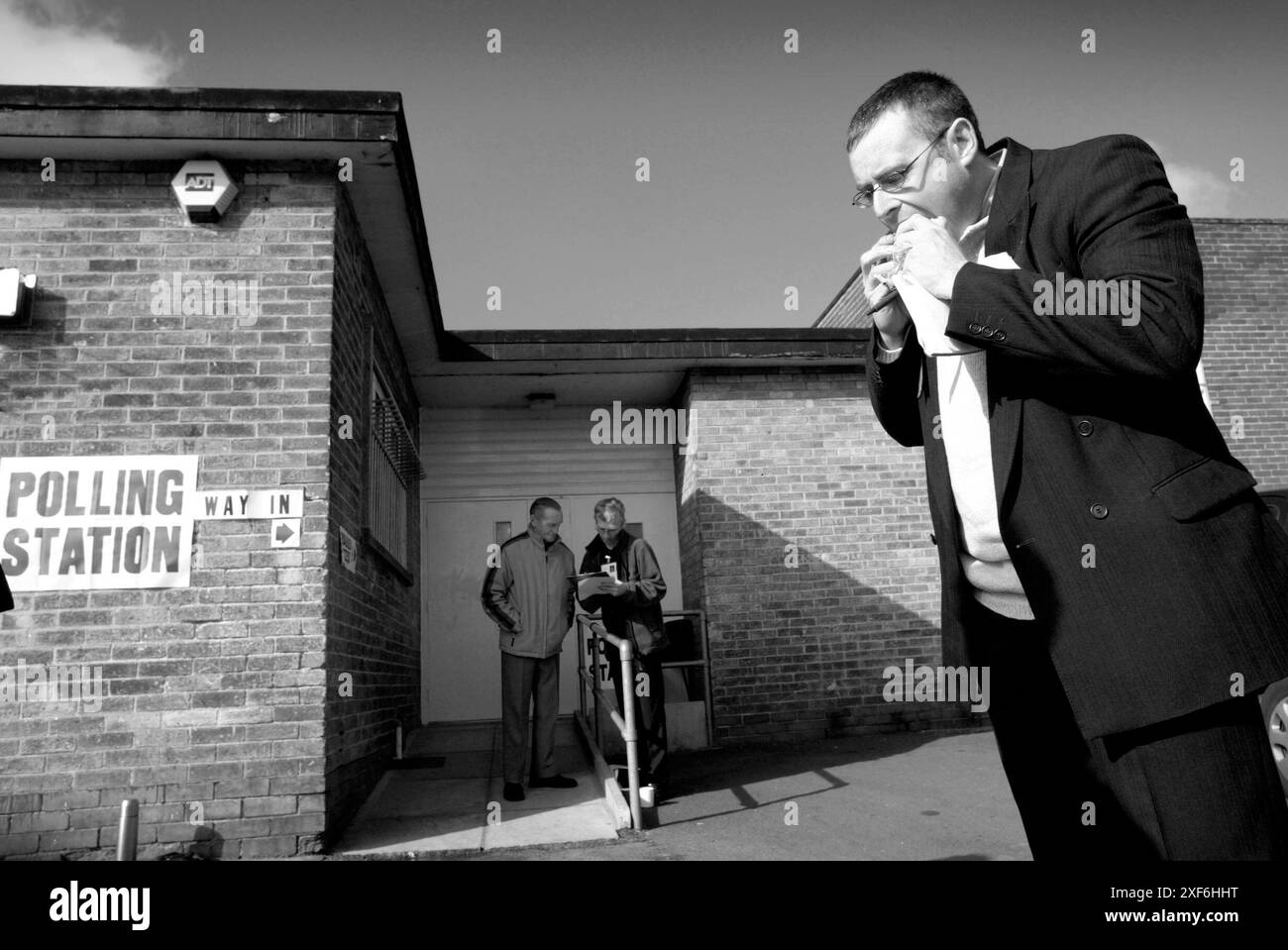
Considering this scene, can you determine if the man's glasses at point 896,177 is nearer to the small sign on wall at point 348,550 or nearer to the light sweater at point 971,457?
the light sweater at point 971,457

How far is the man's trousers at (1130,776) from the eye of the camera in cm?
122

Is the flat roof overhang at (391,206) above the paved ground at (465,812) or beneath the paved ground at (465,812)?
above

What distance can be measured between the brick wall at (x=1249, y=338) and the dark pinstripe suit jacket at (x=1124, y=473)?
11726 mm

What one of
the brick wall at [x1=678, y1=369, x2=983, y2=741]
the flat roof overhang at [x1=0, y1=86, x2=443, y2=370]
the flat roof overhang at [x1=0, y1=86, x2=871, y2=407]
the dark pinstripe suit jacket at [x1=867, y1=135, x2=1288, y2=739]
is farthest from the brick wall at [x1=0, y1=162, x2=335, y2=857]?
the brick wall at [x1=678, y1=369, x2=983, y2=741]

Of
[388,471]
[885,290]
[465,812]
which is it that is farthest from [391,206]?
[885,290]

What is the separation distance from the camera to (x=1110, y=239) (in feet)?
4.62

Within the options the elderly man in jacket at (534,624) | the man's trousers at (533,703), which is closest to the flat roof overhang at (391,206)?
the elderly man in jacket at (534,624)

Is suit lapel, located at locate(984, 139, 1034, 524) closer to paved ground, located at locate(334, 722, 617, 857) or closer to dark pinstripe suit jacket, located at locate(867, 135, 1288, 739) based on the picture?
dark pinstripe suit jacket, located at locate(867, 135, 1288, 739)

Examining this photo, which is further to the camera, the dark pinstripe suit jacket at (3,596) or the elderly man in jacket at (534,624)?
the elderly man in jacket at (534,624)

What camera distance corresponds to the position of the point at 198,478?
16.9ft

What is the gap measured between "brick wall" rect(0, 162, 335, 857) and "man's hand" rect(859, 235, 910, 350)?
13.6 feet

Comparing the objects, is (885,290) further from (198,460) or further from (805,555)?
(805,555)
